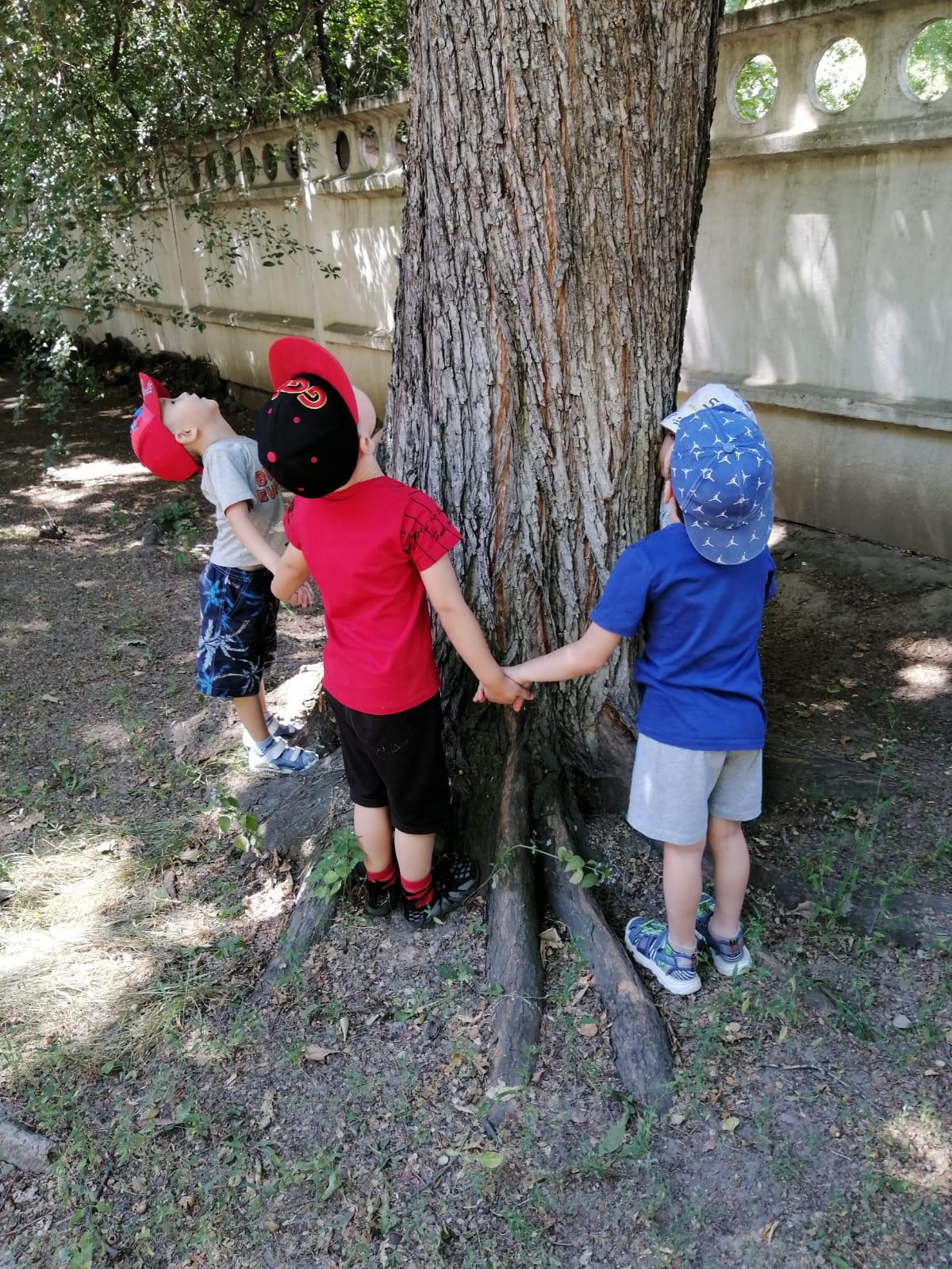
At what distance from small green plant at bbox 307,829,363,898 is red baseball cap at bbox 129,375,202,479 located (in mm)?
1342

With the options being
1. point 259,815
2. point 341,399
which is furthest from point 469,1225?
point 341,399

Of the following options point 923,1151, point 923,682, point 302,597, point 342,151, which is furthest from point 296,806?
point 342,151

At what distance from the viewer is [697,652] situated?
233 cm

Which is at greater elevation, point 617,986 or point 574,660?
point 574,660

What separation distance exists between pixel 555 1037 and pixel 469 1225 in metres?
0.52

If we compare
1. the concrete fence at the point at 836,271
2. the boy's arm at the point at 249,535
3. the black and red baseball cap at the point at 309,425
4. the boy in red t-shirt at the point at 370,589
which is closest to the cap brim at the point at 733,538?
the boy in red t-shirt at the point at 370,589

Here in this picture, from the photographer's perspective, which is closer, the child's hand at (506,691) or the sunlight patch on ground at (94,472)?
the child's hand at (506,691)

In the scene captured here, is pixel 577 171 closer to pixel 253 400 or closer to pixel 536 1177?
pixel 536 1177

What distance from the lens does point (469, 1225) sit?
2.16 metres

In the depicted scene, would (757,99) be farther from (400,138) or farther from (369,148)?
(369,148)

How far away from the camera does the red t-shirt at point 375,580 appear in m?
2.40

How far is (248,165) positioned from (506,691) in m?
8.57

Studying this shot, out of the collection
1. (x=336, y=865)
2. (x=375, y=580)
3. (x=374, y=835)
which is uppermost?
(x=375, y=580)

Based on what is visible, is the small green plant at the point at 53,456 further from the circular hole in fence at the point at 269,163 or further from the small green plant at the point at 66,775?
the small green plant at the point at 66,775
